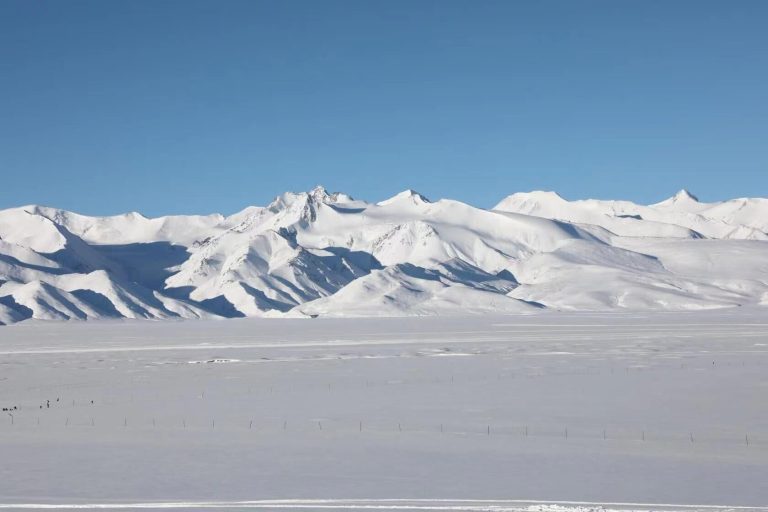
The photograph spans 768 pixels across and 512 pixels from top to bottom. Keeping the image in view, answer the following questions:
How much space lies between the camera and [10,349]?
91.3 m

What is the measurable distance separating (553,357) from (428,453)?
37212 millimetres

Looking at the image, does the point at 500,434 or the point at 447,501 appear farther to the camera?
the point at 500,434

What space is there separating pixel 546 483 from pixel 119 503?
416 inches

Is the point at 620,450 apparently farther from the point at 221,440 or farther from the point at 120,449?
the point at 120,449

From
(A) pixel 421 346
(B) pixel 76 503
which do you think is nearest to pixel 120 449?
(B) pixel 76 503

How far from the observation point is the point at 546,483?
23953 mm

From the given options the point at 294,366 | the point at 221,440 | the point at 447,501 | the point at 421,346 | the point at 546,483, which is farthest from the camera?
the point at 421,346

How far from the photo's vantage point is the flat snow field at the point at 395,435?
23.1m

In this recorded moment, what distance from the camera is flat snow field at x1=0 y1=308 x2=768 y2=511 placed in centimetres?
2309

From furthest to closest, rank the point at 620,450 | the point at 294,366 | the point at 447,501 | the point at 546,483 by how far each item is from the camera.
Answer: the point at 294,366 < the point at 620,450 < the point at 546,483 < the point at 447,501

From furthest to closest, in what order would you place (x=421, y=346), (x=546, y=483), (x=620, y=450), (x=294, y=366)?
1. (x=421, y=346)
2. (x=294, y=366)
3. (x=620, y=450)
4. (x=546, y=483)

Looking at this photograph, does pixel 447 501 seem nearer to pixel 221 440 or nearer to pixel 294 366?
pixel 221 440

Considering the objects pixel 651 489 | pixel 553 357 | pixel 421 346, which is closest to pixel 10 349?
pixel 421 346

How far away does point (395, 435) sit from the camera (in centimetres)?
3166
